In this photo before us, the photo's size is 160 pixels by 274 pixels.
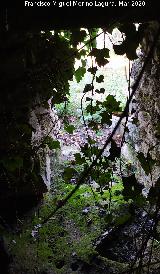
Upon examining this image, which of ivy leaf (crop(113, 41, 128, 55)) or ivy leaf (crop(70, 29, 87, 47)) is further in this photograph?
ivy leaf (crop(70, 29, 87, 47))

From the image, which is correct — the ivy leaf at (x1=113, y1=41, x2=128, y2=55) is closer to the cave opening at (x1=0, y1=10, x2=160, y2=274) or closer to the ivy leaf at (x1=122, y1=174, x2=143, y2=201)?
the cave opening at (x1=0, y1=10, x2=160, y2=274)

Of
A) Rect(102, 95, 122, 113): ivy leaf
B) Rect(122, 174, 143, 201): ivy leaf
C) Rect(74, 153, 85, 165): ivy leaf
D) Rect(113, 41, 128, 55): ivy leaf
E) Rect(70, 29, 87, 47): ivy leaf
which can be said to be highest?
Rect(70, 29, 87, 47): ivy leaf

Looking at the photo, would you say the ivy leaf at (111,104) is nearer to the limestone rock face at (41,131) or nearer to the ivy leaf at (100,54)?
the ivy leaf at (100,54)

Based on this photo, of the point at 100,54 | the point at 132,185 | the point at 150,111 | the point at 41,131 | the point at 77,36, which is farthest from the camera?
the point at 41,131

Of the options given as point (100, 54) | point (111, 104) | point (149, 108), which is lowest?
point (111, 104)

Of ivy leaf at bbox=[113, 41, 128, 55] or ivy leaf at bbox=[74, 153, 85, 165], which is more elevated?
ivy leaf at bbox=[113, 41, 128, 55]

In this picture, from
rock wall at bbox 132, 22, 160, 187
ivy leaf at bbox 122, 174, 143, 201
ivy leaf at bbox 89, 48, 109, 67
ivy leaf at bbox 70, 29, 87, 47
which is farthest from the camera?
rock wall at bbox 132, 22, 160, 187

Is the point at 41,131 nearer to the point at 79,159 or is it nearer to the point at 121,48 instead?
the point at 79,159

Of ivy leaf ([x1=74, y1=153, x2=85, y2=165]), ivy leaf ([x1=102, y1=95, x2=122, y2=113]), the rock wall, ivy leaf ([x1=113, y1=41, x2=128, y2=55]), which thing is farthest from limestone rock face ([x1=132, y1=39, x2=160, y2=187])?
ivy leaf ([x1=113, y1=41, x2=128, y2=55])

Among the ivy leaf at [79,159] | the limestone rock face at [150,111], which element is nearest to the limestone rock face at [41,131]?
the limestone rock face at [150,111]

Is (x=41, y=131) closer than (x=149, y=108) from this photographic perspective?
No

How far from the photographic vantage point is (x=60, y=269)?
8.85 ft

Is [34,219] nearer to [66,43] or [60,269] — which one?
[60,269]

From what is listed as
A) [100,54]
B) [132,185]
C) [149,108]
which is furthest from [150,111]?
[132,185]
